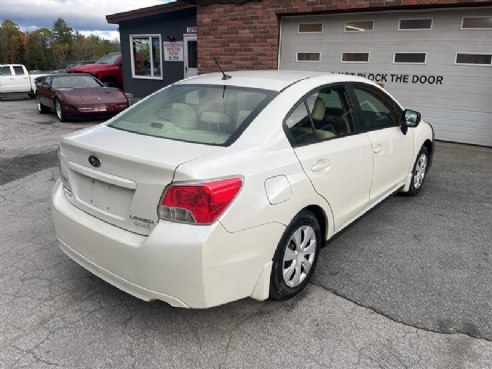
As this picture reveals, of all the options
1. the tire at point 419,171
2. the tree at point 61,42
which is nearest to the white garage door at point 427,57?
the tire at point 419,171

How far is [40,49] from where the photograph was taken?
67.5 meters

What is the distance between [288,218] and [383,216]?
2.17m

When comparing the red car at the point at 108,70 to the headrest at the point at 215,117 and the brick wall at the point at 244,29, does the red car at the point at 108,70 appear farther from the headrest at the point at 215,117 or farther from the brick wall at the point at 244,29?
the headrest at the point at 215,117

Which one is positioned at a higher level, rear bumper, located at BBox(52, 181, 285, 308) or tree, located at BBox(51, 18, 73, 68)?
tree, located at BBox(51, 18, 73, 68)

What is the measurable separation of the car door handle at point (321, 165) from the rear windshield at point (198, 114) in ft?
1.75

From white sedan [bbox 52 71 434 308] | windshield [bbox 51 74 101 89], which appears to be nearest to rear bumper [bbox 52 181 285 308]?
white sedan [bbox 52 71 434 308]

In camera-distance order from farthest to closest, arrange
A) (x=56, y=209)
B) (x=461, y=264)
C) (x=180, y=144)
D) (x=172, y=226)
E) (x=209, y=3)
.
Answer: (x=209, y=3), (x=461, y=264), (x=56, y=209), (x=180, y=144), (x=172, y=226)

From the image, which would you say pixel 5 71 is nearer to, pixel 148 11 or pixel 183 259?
pixel 148 11

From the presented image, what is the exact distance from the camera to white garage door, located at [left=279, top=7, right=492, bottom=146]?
6.91 metres

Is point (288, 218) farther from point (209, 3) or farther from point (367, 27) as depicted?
point (209, 3)

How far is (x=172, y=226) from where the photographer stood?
205 centimetres

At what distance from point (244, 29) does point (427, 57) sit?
13.1 ft

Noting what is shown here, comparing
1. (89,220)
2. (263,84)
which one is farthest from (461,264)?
(89,220)

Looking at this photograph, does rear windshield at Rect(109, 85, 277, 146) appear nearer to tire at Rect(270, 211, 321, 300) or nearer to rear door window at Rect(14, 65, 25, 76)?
tire at Rect(270, 211, 321, 300)
